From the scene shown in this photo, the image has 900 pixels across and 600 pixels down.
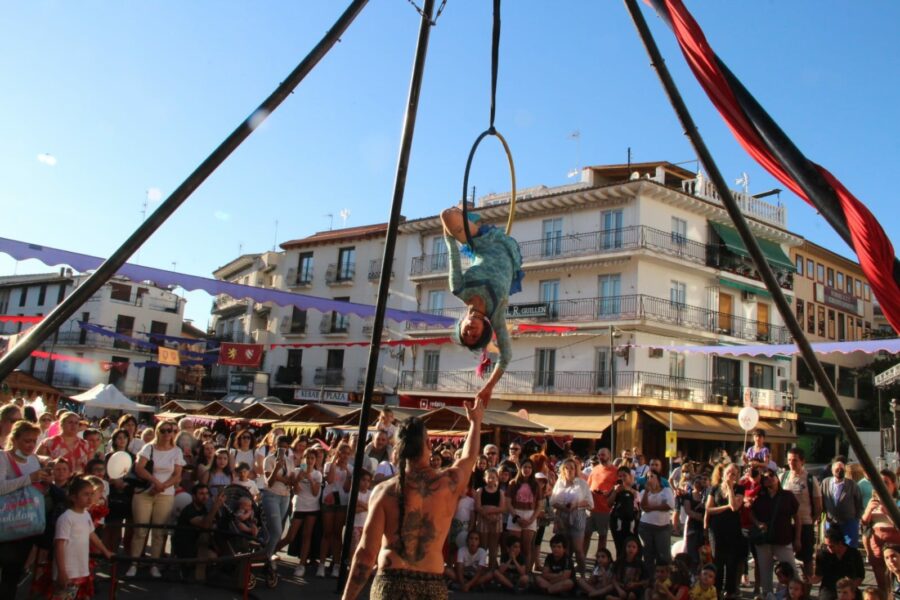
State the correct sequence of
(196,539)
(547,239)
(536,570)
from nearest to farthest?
(196,539), (536,570), (547,239)

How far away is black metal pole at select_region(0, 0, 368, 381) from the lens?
3.74 metres

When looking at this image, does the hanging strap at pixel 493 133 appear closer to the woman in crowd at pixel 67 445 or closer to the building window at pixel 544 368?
the woman in crowd at pixel 67 445

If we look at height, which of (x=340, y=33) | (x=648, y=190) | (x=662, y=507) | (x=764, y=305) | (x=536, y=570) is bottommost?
(x=536, y=570)

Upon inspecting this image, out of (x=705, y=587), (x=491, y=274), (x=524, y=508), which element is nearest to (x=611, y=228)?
(x=524, y=508)

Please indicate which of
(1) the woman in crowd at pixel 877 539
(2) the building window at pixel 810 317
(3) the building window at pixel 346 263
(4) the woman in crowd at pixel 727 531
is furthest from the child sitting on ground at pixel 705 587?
(3) the building window at pixel 346 263

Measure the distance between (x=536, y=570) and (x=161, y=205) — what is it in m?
7.43

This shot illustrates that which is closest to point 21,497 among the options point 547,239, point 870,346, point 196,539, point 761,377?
point 196,539

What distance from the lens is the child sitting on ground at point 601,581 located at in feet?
27.7

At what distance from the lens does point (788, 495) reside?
7711 mm

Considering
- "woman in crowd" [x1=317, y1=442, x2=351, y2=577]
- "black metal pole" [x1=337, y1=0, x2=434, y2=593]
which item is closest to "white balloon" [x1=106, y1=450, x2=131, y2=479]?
"woman in crowd" [x1=317, y1=442, x2=351, y2=577]

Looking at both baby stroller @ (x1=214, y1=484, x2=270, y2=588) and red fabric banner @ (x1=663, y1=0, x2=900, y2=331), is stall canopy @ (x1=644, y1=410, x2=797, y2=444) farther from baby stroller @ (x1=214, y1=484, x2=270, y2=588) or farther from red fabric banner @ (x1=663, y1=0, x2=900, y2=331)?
red fabric banner @ (x1=663, y1=0, x2=900, y2=331)

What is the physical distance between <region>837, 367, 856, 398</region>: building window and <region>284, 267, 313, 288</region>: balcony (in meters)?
24.8

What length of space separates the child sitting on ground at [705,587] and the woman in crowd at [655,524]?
4.99 feet

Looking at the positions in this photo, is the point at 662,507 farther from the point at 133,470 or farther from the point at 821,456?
the point at 821,456
